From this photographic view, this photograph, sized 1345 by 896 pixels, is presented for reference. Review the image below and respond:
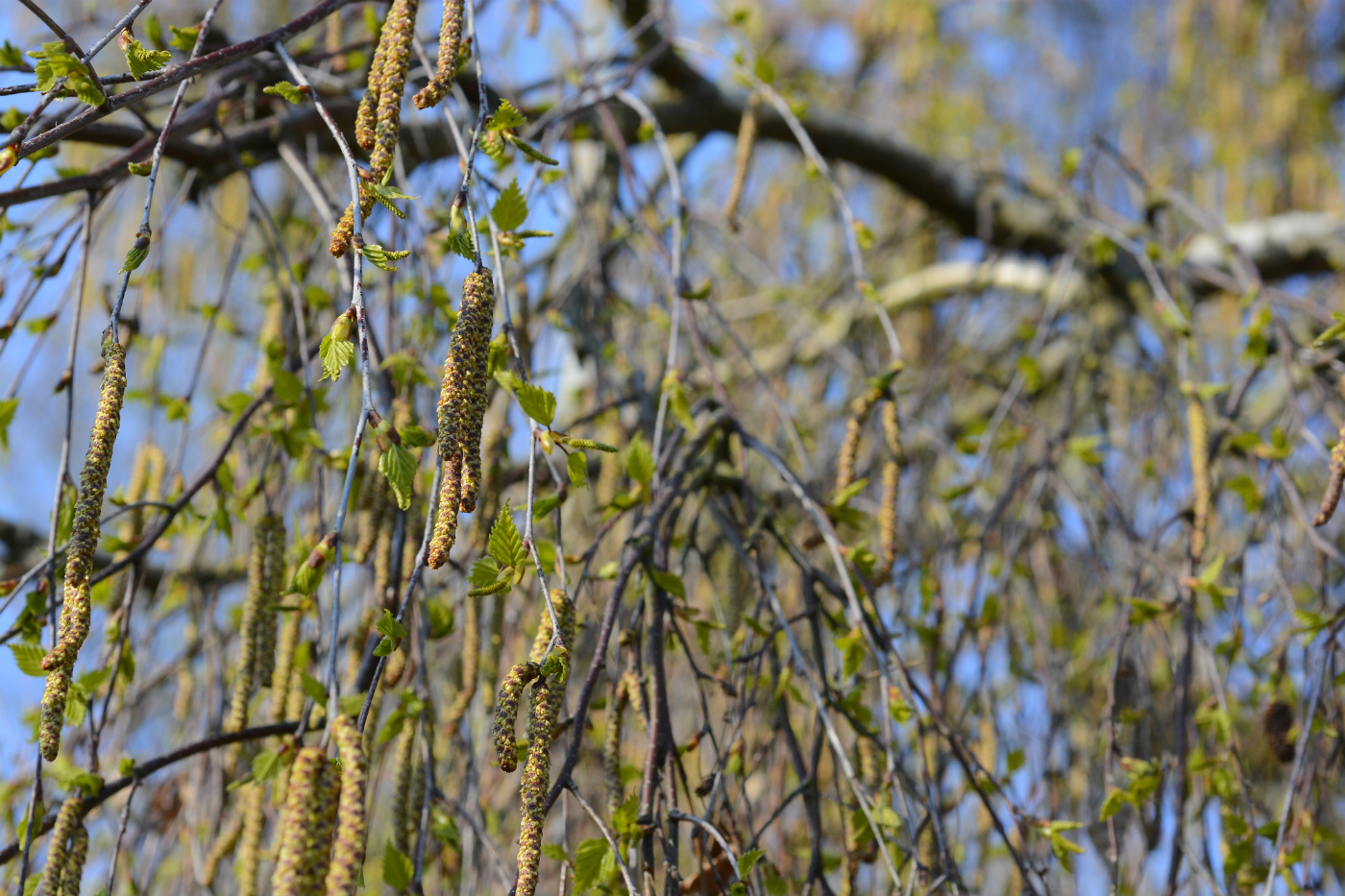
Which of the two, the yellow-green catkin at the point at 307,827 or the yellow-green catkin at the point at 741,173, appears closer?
the yellow-green catkin at the point at 307,827

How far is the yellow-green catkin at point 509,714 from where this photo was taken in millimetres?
886

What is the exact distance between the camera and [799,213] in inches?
171

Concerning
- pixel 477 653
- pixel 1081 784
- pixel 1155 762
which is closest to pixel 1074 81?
pixel 1081 784

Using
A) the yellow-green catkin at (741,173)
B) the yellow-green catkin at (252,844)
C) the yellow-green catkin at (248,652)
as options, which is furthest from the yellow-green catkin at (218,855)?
the yellow-green catkin at (741,173)

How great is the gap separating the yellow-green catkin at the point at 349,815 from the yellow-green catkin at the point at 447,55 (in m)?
0.55

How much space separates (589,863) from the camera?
1140 millimetres

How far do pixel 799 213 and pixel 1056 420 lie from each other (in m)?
1.39

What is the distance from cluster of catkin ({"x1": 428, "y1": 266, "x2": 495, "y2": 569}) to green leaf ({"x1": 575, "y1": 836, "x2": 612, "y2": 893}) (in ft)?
1.48

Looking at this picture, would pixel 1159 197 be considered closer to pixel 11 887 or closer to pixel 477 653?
pixel 477 653

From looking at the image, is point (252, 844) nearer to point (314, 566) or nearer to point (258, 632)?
point (258, 632)

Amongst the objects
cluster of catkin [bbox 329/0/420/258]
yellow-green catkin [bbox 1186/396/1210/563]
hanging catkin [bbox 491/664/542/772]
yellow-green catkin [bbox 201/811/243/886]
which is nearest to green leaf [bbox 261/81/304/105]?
cluster of catkin [bbox 329/0/420/258]

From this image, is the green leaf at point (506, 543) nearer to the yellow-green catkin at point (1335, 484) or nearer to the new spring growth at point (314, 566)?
the new spring growth at point (314, 566)

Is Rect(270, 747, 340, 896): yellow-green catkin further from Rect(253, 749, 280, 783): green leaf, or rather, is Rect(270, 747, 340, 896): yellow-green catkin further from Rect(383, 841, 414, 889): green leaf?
Rect(383, 841, 414, 889): green leaf

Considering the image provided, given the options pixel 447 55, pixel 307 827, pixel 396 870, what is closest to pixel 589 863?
pixel 396 870
